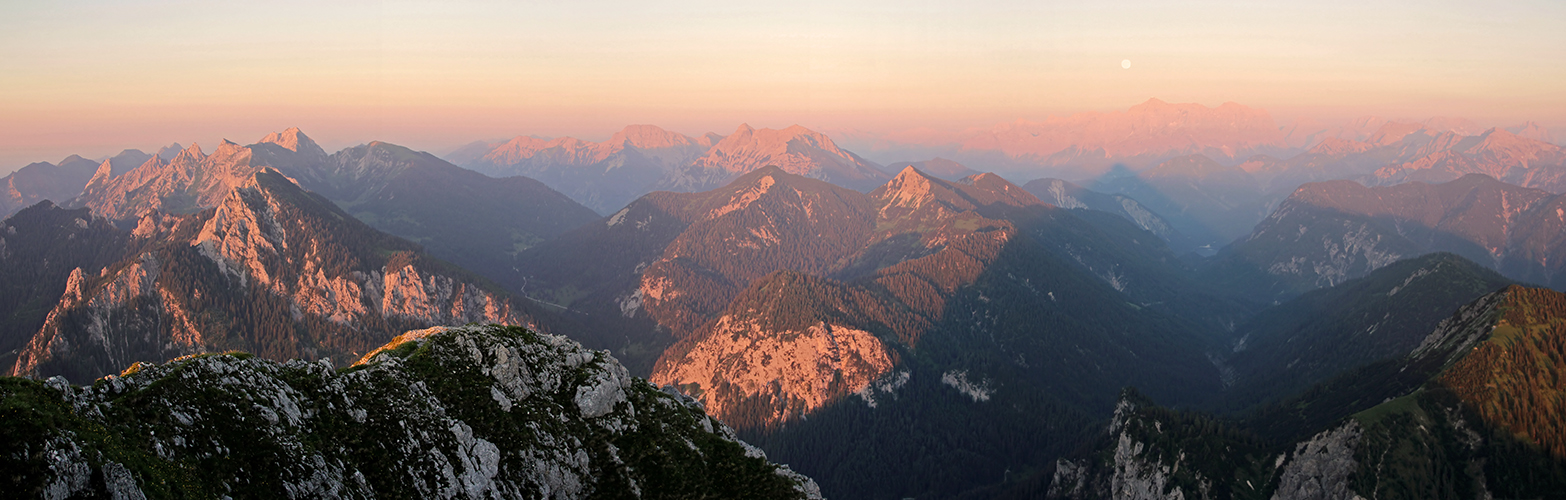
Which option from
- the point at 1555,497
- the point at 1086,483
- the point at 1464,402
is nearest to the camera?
the point at 1555,497

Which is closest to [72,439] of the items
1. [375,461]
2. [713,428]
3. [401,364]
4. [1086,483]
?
[375,461]

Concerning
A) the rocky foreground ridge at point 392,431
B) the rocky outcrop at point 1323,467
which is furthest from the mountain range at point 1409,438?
the rocky foreground ridge at point 392,431

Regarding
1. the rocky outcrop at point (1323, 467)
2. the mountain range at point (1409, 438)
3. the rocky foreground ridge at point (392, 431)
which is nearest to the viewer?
the rocky foreground ridge at point (392, 431)

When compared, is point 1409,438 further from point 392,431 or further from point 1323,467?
point 392,431

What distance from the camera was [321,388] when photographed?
50531mm

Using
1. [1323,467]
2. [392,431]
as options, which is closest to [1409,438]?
[1323,467]

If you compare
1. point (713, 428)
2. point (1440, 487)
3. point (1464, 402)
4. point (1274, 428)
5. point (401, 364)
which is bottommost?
point (1274, 428)

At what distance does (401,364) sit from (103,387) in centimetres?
2136

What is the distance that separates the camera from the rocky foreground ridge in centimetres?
3375

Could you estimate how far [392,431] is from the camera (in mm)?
51125

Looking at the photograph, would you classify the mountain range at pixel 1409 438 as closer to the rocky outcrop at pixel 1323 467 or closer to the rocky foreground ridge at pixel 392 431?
the rocky outcrop at pixel 1323 467

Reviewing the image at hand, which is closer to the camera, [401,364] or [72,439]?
[72,439]

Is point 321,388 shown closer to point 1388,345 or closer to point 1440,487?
point 1440,487

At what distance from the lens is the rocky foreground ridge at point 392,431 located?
3375cm
